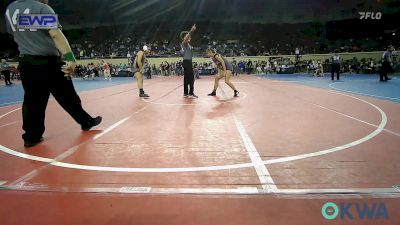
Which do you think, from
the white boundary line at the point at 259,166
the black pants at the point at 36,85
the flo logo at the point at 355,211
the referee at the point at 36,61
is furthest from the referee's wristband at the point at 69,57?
the flo logo at the point at 355,211

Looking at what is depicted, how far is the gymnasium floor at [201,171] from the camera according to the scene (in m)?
2.38

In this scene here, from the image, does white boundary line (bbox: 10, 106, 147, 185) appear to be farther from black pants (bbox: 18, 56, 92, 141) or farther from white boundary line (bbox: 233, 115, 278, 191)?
white boundary line (bbox: 233, 115, 278, 191)

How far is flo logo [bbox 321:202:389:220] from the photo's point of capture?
2.28 metres

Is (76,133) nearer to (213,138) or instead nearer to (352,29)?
(213,138)

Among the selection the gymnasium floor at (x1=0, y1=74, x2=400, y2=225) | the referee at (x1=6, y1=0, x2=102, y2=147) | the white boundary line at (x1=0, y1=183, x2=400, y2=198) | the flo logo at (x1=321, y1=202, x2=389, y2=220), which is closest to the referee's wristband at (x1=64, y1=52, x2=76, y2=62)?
the referee at (x1=6, y1=0, x2=102, y2=147)

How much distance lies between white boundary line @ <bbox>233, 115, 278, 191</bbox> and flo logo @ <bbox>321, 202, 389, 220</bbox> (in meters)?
0.51

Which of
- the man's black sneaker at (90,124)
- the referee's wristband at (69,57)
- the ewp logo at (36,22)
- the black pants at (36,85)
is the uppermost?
the ewp logo at (36,22)

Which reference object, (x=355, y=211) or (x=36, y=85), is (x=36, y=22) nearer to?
(x=36, y=85)

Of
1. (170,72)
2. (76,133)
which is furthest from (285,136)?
(170,72)

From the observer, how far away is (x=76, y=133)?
16.6 ft

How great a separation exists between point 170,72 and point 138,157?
25533 mm

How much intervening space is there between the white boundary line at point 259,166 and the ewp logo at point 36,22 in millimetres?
3029

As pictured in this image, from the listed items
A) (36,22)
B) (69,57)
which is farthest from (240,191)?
(36,22)

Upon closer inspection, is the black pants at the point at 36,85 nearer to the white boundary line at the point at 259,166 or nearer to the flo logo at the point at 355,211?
the white boundary line at the point at 259,166
